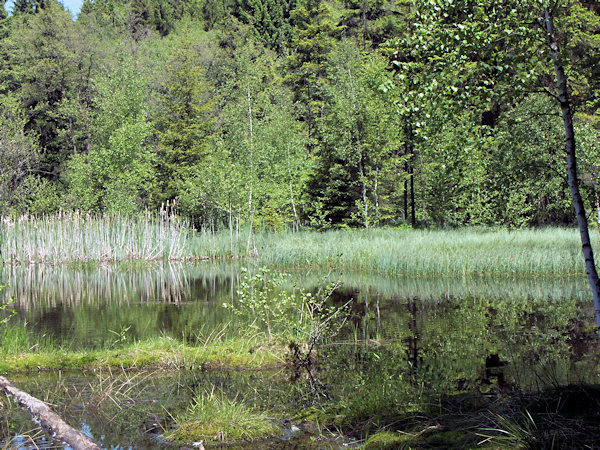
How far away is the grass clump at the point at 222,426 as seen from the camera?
15.6ft

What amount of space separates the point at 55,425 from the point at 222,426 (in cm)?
135

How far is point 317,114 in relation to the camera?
148ft

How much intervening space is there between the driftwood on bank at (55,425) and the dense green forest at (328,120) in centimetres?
379

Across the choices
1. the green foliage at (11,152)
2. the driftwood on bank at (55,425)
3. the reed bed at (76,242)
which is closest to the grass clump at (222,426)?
the driftwood on bank at (55,425)

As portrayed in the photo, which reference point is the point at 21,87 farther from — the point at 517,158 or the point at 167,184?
the point at 517,158

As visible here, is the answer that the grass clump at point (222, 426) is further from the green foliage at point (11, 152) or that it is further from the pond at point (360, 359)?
the green foliage at point (11, 152)

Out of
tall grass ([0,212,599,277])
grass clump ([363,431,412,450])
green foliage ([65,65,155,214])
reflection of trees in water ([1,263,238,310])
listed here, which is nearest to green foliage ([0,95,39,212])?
green foliage ([65,65,155,214])

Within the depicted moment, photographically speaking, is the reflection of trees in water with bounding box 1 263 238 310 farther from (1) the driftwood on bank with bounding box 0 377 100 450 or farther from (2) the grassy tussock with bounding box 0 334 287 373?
(1) the driftwood on bank with bounding box 0 377 100 450

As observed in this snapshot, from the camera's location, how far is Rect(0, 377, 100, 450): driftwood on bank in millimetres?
3801

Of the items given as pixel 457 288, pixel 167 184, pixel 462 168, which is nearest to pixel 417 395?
pixel 462 168

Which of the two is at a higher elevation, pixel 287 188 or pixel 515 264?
pixel 287 188

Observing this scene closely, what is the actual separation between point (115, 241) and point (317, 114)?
2692 centimetres

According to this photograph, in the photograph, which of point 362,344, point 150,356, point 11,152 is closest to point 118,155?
point 11,152

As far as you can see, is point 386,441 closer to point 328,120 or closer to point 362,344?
point 362,344
